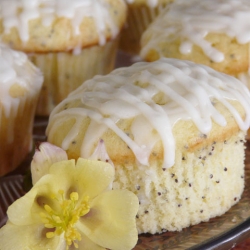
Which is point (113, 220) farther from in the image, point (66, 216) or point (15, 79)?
point (15, 79)

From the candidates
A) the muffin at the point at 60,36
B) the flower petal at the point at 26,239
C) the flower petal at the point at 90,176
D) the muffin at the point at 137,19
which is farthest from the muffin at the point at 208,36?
the flower petal at the point at 26,239

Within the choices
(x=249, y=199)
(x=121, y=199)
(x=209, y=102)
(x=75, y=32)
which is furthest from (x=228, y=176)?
(x=75, y=32)

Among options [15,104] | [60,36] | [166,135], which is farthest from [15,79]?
[166,135]

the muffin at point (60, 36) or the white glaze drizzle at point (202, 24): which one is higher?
the white glaze drizzle at point (202, 24)

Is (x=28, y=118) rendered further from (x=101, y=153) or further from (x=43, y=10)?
(x=101, y=153)

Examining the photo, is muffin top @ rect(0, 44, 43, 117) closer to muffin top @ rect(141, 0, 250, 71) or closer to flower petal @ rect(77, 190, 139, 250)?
muffin top @ rect(141, 0, 250, 71)

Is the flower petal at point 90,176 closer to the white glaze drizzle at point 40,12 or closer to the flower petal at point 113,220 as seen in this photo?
the flower petal at point 113,220

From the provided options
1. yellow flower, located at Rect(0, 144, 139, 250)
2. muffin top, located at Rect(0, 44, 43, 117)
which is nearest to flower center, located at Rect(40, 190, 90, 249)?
yellow flower, located at Rect(0, 144, 139, 250)
